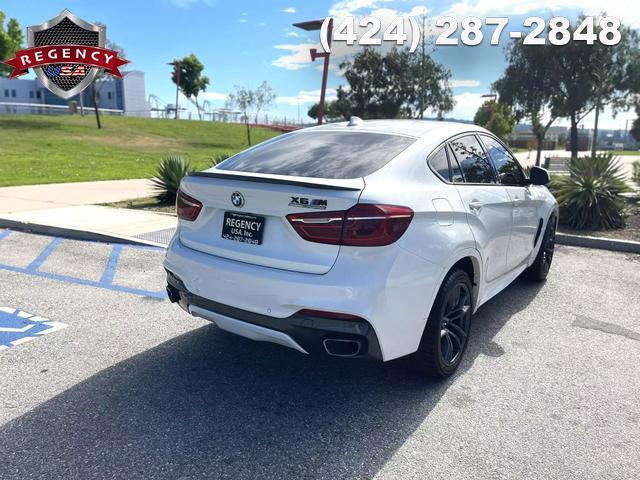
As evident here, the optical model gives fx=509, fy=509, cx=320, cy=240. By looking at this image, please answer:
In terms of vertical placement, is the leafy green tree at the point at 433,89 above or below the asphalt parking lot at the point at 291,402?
above

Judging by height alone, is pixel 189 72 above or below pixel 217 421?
above

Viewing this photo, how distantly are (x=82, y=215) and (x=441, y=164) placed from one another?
23.7ft

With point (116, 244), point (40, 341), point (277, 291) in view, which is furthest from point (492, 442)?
point (116, 244)

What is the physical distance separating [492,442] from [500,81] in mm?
23093

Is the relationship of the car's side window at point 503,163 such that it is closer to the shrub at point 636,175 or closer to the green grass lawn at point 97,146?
the shrub at point 636,175

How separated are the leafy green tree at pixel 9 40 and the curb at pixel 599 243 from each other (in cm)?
3129

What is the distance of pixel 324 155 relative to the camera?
11.1 ft

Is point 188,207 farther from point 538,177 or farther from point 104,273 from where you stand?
point 538,177

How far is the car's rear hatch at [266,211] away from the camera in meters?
2.68

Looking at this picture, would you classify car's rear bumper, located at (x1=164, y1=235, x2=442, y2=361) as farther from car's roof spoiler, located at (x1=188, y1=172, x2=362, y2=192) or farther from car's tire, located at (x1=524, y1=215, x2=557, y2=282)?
car's tire, located at (x1=524, y1=215, x2=557, y2=282)

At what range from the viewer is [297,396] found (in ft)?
10.4

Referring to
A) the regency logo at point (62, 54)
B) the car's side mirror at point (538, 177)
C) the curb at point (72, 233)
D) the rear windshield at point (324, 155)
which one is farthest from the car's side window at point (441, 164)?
the regency logo at point (62, 54)

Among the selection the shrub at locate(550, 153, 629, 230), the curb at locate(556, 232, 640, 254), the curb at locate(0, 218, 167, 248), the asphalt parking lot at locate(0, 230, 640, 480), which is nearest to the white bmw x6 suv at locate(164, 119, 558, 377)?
the asphalt parking lot at locate(0, 230, 640, 480)

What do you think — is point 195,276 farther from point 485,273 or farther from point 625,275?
point 625,275
